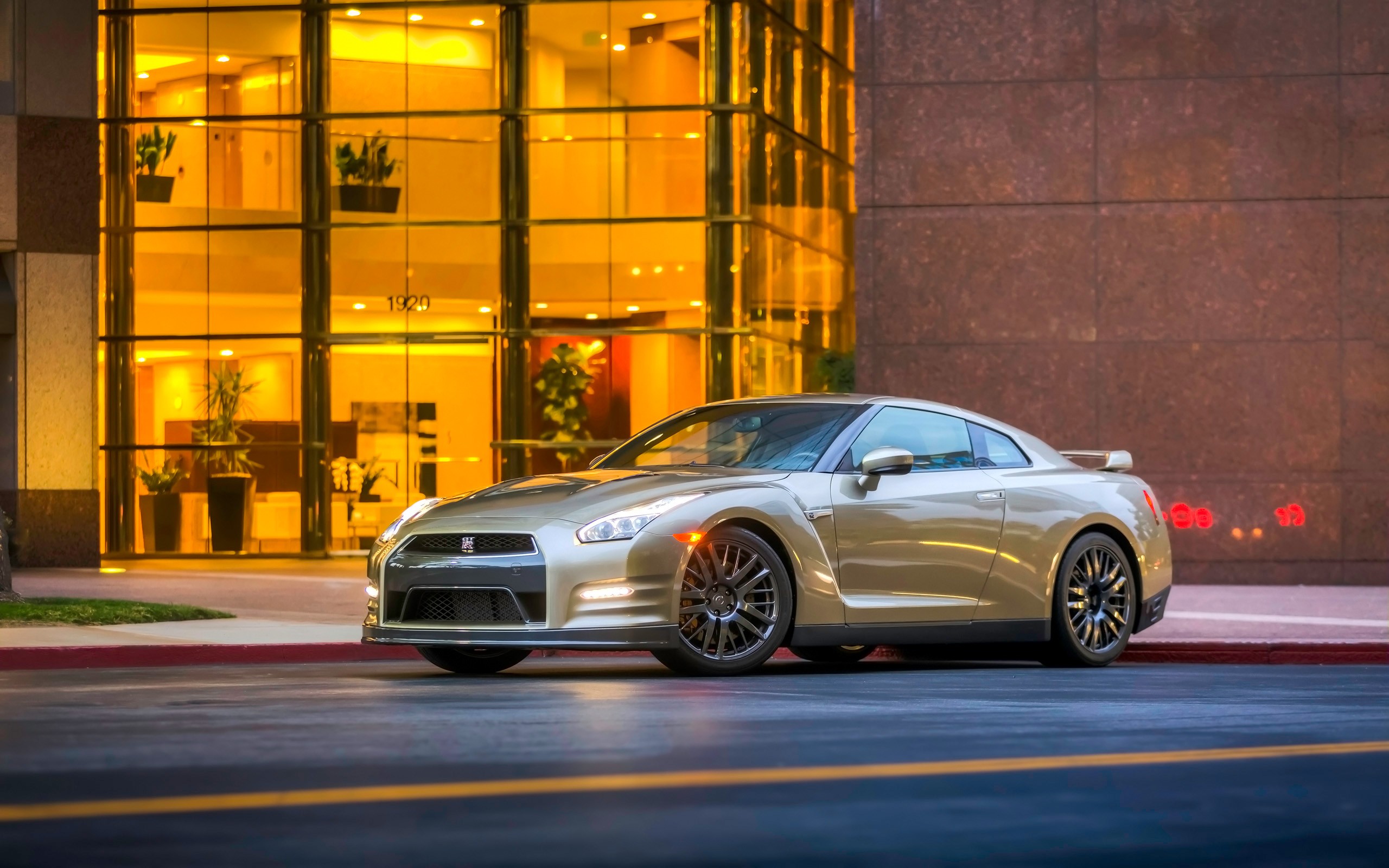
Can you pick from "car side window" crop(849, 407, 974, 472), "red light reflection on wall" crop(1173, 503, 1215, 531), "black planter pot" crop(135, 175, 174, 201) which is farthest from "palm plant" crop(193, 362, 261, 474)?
"car side window" crop(849, 407, 974, 472)

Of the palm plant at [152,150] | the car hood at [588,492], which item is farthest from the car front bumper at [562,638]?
the palm plant at [152,150]

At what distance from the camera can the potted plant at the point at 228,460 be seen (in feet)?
81.0

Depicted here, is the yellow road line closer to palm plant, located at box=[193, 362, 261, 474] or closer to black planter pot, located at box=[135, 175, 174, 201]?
palm plant, located at box=[193, 362, 261, 474]

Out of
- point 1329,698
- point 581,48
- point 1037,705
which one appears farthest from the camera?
point 581,48

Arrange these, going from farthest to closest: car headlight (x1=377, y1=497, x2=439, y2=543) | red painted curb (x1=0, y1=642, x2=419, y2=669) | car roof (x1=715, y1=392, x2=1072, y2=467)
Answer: red painted curb (x1=0, y1=642, x2=419, y2=669) < car roof (x1=715, y1=392, x2=1072, y2=467) < car headlight (x1=377, y1=497, x2=439, y2=543)

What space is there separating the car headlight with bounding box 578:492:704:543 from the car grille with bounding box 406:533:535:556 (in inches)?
10.3

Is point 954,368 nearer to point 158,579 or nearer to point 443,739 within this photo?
point 158,579

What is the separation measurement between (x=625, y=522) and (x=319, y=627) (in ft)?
15.1

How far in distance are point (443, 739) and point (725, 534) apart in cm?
321

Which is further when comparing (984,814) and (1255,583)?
(1255,583)

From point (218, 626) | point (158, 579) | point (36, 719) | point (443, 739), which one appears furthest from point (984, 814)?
point (158, 579)

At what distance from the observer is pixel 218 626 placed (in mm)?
13031

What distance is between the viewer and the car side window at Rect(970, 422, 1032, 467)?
1070 centimetres

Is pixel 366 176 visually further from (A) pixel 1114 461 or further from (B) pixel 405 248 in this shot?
(A) pixel 1114 461
